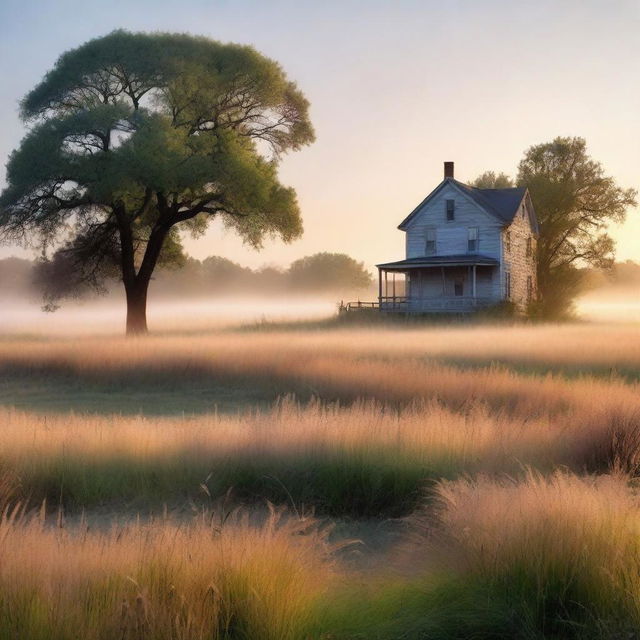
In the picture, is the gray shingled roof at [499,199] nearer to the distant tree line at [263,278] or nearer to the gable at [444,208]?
the gable at [444,208]

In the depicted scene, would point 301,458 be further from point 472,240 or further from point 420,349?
point 472,240

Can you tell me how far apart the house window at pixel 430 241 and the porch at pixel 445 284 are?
88 cm

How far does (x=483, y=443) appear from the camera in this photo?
9781 millimetres

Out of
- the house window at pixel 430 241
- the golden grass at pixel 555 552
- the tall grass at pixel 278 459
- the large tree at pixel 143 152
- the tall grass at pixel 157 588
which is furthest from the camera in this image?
the house window at pixel 430 241

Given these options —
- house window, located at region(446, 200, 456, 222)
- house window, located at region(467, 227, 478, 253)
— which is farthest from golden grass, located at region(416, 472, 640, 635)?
house window, located at region(446, 200, 456, 222)

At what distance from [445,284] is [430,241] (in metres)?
2.88

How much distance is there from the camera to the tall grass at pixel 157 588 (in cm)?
438

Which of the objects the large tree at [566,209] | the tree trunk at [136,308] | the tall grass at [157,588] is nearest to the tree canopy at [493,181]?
the large tree at [566,209]

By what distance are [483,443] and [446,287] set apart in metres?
39.3

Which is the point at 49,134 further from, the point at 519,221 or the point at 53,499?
the point at 519,221

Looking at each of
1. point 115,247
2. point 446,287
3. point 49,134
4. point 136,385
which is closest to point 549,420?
point 136,385

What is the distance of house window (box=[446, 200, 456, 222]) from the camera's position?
48062mm

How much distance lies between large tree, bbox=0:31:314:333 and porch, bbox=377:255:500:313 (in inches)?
497

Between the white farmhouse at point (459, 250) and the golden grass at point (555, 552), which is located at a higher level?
the white farmhouse at point (459, 250)
